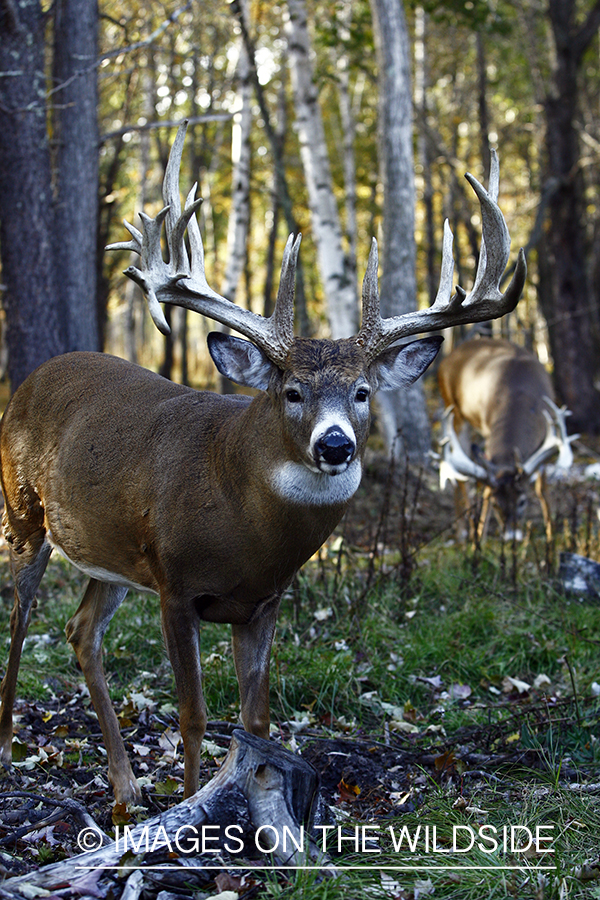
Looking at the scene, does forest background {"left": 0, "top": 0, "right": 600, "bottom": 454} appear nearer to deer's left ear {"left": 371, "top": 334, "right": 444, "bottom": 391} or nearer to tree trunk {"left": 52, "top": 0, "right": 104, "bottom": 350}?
tree trunk {"left": 52, "top": 0, "right": 104, "bottom": 350}

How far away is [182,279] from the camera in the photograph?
3.83 metres

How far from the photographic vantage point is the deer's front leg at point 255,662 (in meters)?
3.77

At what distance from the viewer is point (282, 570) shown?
3.54 metres

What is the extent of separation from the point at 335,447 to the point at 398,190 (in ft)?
27.6

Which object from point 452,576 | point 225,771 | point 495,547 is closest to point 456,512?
point 495,547

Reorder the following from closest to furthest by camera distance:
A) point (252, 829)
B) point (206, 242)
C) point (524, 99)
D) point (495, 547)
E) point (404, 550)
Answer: point (252, 829)
point (404, 550)
point (495, 547)
point (206, 242)
point (524, 99)

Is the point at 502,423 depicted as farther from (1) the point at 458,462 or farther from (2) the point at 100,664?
(2) the point at 100,664

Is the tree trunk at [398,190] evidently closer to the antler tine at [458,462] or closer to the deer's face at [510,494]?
the antler tine at [458,462]

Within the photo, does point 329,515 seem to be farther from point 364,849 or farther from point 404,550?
point 404,550

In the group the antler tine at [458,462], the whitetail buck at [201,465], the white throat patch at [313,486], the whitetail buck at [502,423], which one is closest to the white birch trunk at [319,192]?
the whitetail buck at [502,423]

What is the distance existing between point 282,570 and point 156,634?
2163mm

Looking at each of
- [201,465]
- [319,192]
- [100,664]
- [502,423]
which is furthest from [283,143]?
[201,465]

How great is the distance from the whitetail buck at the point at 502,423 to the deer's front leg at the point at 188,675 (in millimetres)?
4359

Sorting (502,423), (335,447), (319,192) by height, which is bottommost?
(502,423)
